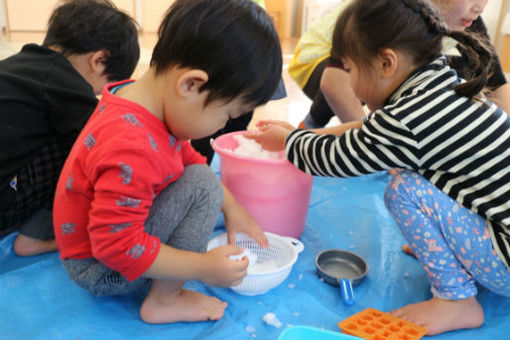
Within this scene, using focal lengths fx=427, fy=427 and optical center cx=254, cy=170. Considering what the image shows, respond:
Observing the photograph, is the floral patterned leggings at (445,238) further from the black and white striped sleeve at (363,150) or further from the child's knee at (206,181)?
the child's knee at (206,181)

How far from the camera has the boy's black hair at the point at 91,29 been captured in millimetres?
996

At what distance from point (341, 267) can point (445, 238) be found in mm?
277

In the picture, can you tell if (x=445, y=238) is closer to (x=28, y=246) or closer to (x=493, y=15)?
(x=28, y=246)

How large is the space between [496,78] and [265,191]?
1.03 meters

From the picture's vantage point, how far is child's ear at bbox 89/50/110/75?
1.02 metres

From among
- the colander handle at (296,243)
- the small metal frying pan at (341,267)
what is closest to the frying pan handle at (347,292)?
the small metal frying pan at (341,267)

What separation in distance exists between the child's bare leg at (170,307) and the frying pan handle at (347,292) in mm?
255

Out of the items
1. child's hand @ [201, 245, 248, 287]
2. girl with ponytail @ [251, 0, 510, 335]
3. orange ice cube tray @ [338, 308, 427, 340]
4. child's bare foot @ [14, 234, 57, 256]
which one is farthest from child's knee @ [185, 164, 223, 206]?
child's bare foot @ [14, 234, 57, 256]

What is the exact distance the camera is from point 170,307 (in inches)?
31.2

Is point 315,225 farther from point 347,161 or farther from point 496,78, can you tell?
point 496,78

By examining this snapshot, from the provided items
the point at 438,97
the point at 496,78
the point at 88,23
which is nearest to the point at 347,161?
the point at 438,97

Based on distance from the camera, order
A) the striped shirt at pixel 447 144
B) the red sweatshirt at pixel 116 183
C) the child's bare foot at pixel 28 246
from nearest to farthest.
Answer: the red sweatshirt at pixel 116 183
the striped shirt at pixel 447 144
the child's bare foot at pixel 28 246

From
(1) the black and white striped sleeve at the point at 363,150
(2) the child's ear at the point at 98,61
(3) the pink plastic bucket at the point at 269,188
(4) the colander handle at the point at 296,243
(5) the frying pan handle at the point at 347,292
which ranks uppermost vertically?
(2) the child's ear at the point at 98,61

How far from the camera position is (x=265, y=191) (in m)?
1.01
